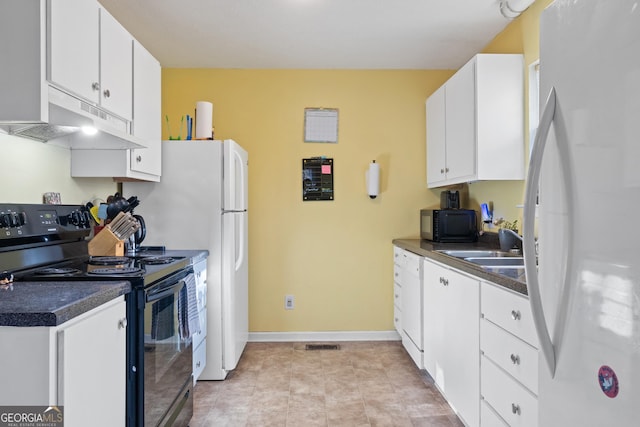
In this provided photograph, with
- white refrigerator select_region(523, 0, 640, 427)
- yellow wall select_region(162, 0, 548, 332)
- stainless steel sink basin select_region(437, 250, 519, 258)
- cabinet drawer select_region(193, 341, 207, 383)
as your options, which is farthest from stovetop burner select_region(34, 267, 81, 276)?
yellow wall select_region(162, 0, 548, 332)

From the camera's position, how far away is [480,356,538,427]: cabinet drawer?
1.53 m

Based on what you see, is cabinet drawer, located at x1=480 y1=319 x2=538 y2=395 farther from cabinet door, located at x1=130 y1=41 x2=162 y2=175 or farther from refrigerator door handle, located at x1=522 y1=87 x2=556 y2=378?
cabinet door, located at x1=130 y1=41 x2=162 y2=175

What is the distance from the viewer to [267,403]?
2662 millimetres

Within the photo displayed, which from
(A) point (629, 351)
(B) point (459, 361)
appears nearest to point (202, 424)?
(B) point (459, 361)

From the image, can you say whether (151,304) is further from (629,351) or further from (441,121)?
(441,121)

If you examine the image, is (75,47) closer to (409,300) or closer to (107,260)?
(107,260)

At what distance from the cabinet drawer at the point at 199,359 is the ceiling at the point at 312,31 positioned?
217 centimetres

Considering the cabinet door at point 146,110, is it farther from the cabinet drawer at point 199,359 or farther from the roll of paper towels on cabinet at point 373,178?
the roll of paper towels on cabinet at point 373,178

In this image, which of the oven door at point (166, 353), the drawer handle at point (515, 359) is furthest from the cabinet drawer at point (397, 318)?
the drawer handle at point (515, 359)

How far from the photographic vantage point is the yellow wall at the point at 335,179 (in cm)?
391

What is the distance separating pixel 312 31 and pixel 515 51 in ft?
4.60

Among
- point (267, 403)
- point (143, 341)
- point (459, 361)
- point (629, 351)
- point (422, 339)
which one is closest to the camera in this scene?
point (629, 351)

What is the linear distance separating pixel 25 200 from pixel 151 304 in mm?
842

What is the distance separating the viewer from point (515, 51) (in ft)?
9.53
